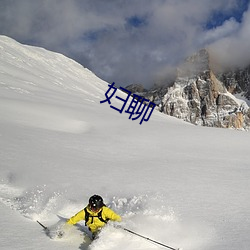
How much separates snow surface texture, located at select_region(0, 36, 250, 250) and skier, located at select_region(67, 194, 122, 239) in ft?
0.78

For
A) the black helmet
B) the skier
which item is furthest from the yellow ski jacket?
the black helmet

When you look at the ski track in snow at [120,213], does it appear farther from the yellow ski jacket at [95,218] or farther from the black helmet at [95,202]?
the black helmet at [95,202]

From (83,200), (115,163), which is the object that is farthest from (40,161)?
(83,200)

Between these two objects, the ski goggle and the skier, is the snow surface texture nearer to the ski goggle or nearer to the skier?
the skier

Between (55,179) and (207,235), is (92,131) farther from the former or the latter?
(207,235)

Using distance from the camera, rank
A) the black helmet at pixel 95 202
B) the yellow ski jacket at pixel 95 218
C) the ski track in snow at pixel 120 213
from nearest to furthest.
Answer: the ski track in snow at pixel 120 213 → the black helmet at pixel 95 202 → the yellow ski jacket at pixel 95 218

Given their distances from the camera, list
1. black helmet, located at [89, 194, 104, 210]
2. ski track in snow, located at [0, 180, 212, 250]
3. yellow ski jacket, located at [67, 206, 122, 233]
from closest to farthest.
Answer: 1. ski track in snow, located at [0, 180, 212, 250]
2. black helmet, located at [89, 194, 104, 210]
3. yellow ski jacket, located at [67, 206, 122, 233]

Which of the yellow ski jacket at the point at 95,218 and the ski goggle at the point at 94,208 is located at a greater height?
the ski goggle at the point at 94,208

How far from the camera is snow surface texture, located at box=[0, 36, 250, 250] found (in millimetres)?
5438

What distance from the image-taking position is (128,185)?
8.07m

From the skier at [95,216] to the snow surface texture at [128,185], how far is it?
0.24 meters

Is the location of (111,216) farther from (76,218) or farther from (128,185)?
(128,185)

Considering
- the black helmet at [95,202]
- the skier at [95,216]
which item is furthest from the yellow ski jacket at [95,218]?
the black helmet at [95,202]

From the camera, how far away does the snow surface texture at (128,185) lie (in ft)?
17.8
